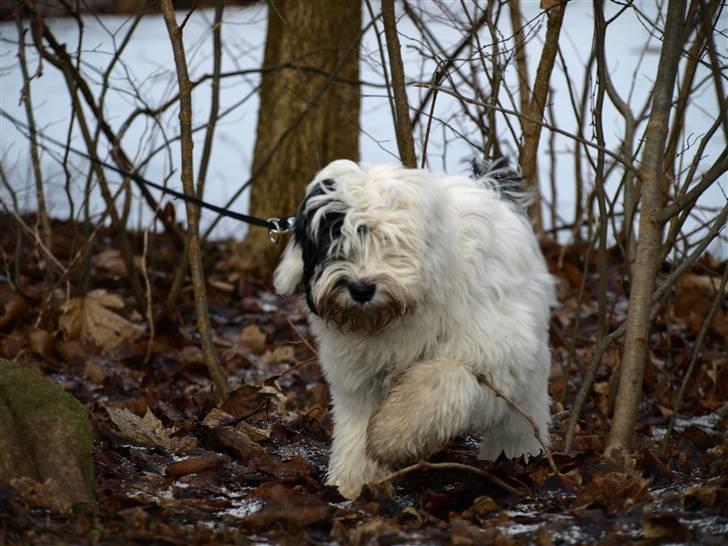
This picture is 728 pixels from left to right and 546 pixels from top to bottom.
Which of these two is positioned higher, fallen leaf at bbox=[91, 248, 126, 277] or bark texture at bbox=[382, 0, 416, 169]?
bark texture at bbox=[382, 0, 416, 169]

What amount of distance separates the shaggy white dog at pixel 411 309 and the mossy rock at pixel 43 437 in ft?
3.02

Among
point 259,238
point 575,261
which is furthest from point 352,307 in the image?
point 259,238

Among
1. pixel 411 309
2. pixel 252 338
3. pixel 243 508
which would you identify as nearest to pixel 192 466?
pixel 243 508

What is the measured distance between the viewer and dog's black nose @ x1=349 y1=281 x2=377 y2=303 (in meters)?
3.83

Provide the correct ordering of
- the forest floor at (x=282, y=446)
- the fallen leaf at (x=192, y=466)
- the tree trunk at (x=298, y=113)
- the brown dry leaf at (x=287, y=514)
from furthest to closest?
the tree trunk at (x=298, y=113) < the fallen leaf at (x=192, y=466) < the brown dry leaf at (x=287, y=514) < the forest floor at (x=282, y=446)

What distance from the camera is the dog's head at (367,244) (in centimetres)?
387

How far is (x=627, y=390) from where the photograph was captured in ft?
12.9

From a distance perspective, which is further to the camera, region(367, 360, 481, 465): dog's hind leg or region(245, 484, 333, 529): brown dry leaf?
region(367, 360, 481, 465): dog's hind leg

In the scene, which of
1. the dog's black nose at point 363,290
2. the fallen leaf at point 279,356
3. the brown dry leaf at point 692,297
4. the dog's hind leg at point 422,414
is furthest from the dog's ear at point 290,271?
the brown dry leaf at point 692,297

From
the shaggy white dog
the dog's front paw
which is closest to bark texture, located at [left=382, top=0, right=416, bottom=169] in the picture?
the shaggy white dog

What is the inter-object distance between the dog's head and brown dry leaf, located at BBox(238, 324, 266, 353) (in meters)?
3.43

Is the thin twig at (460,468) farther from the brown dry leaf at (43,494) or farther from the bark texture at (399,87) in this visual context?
the bark texture at (399,87)

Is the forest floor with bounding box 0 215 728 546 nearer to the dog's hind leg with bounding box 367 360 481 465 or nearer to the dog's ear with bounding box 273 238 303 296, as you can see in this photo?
the dog's hind leg with bounding box 367 360 481 465

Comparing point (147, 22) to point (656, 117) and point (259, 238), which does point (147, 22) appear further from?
point (656, 117)
